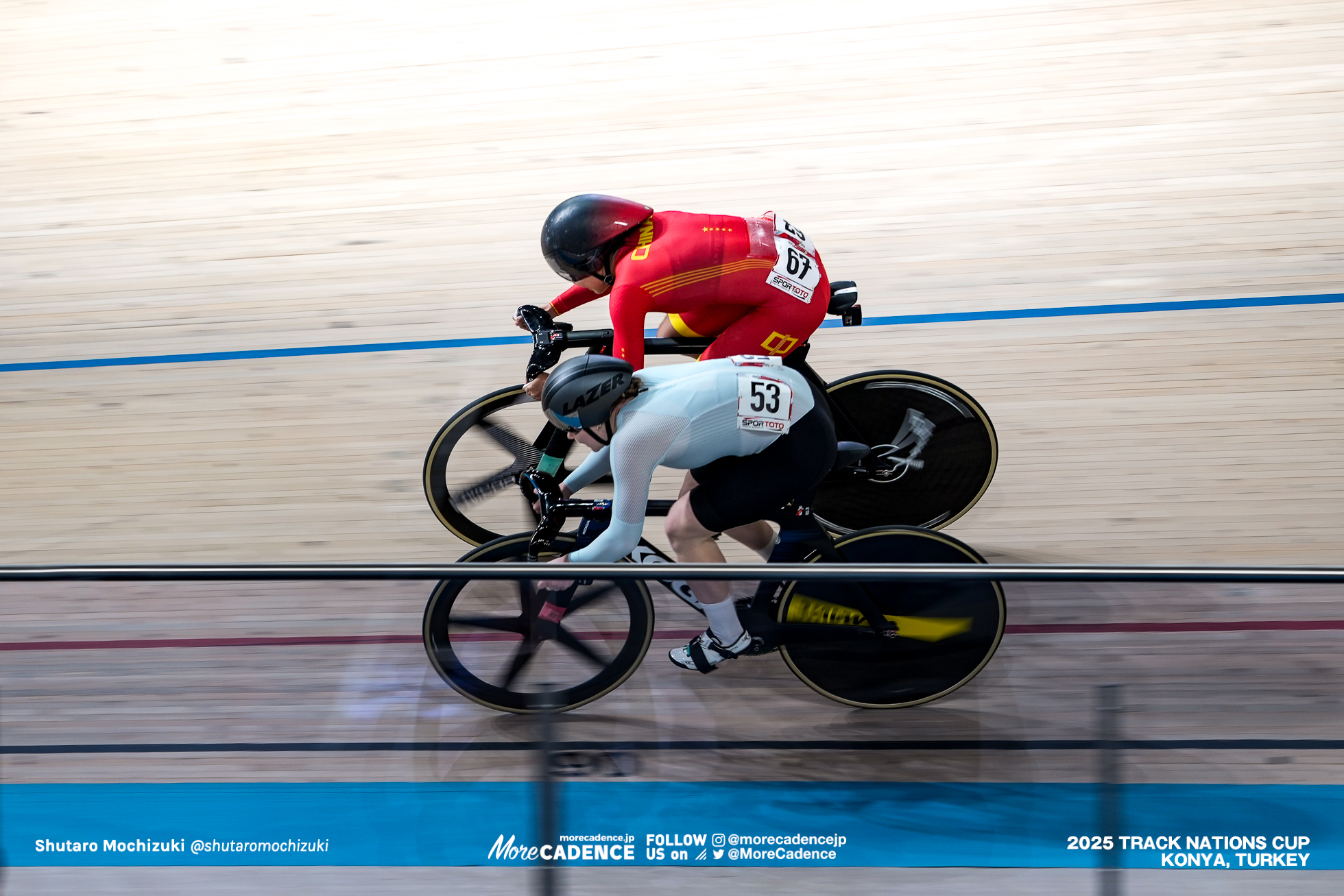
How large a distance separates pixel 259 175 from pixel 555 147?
1.28 metres

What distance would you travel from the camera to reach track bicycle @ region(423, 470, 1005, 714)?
1.65 meters

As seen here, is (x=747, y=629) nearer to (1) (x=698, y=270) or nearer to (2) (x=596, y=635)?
(2) (x=596, y=635)

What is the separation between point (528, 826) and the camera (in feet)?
5.49

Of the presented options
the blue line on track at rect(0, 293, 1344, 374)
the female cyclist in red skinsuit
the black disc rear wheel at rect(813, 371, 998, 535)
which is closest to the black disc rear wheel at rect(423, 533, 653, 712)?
the female cyclist in red skinsuit

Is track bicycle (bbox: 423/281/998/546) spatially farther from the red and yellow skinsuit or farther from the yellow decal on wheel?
the yellow decal on wheel

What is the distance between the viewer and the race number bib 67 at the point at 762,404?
7.64 ft

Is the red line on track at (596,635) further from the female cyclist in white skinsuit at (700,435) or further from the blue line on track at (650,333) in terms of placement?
the blue line on track at (650,333)

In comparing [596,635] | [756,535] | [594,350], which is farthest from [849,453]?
[596,635]

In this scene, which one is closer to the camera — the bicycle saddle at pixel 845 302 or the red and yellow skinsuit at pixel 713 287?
the red and yellow skinsuit at pixel 713 287

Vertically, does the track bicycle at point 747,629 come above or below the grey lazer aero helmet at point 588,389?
below

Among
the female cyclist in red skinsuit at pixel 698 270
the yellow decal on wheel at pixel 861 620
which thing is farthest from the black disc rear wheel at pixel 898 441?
the yellow decal on wheel at pixel 861 620

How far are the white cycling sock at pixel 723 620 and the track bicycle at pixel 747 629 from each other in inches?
0.6

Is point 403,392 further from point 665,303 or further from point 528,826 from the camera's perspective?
point 528,826

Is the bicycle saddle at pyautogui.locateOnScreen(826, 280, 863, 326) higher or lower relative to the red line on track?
higher
